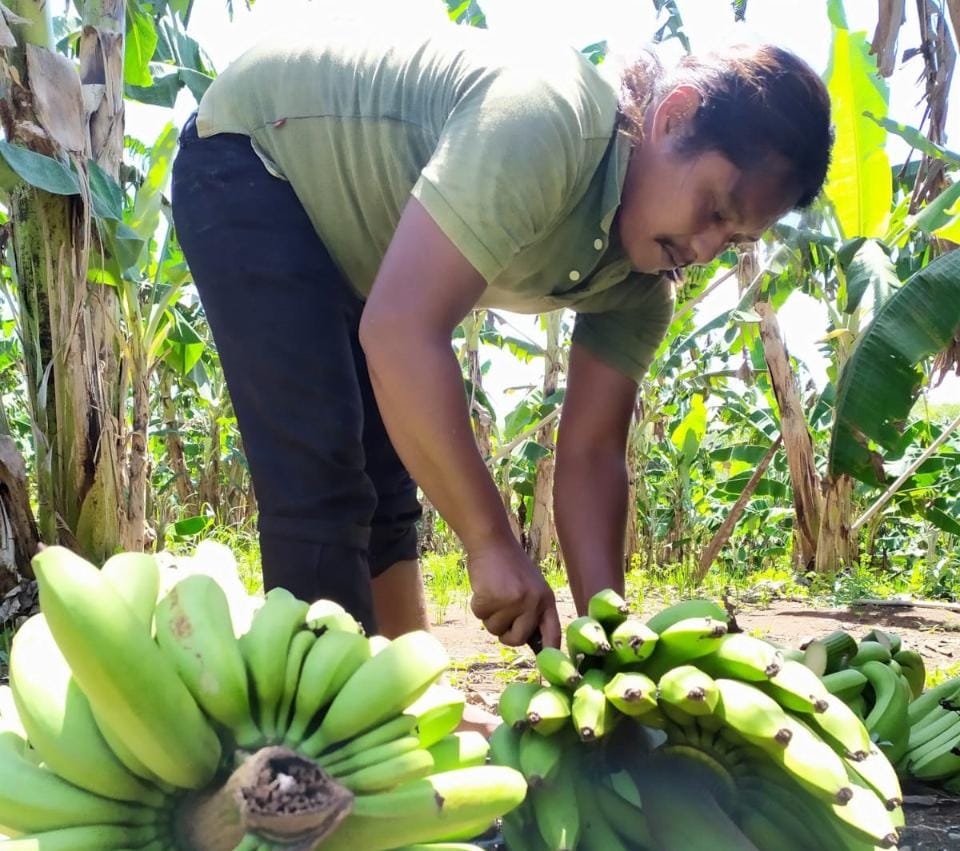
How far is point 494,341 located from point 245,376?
19.8 feet

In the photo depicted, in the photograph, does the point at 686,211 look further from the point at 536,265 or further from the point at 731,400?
the point at 731,400

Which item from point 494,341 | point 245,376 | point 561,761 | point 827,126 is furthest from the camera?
point 494,341

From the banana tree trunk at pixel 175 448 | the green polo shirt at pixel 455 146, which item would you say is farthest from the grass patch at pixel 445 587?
the banana tree trunk at pixel 175 448

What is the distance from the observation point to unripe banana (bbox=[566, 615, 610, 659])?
3.30 feet

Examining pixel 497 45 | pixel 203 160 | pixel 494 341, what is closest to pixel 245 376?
pixel 203 160

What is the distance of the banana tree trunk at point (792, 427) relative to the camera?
584cm

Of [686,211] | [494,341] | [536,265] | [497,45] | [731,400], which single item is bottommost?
[731,400]

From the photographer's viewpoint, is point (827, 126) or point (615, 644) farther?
point (827, 126)

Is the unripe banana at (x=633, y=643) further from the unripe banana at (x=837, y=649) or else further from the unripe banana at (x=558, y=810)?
the unripe banana at (x=837, y=649)

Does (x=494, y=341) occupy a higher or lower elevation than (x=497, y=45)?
lower

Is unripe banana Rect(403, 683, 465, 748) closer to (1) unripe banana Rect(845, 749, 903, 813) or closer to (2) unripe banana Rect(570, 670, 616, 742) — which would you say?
(2) unripe banana Rect(570, 670, 616, 742)

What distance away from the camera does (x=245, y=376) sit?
1.59m

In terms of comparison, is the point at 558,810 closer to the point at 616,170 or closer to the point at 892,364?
the point at 616,170

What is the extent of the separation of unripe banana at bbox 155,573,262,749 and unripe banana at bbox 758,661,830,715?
51 cm
